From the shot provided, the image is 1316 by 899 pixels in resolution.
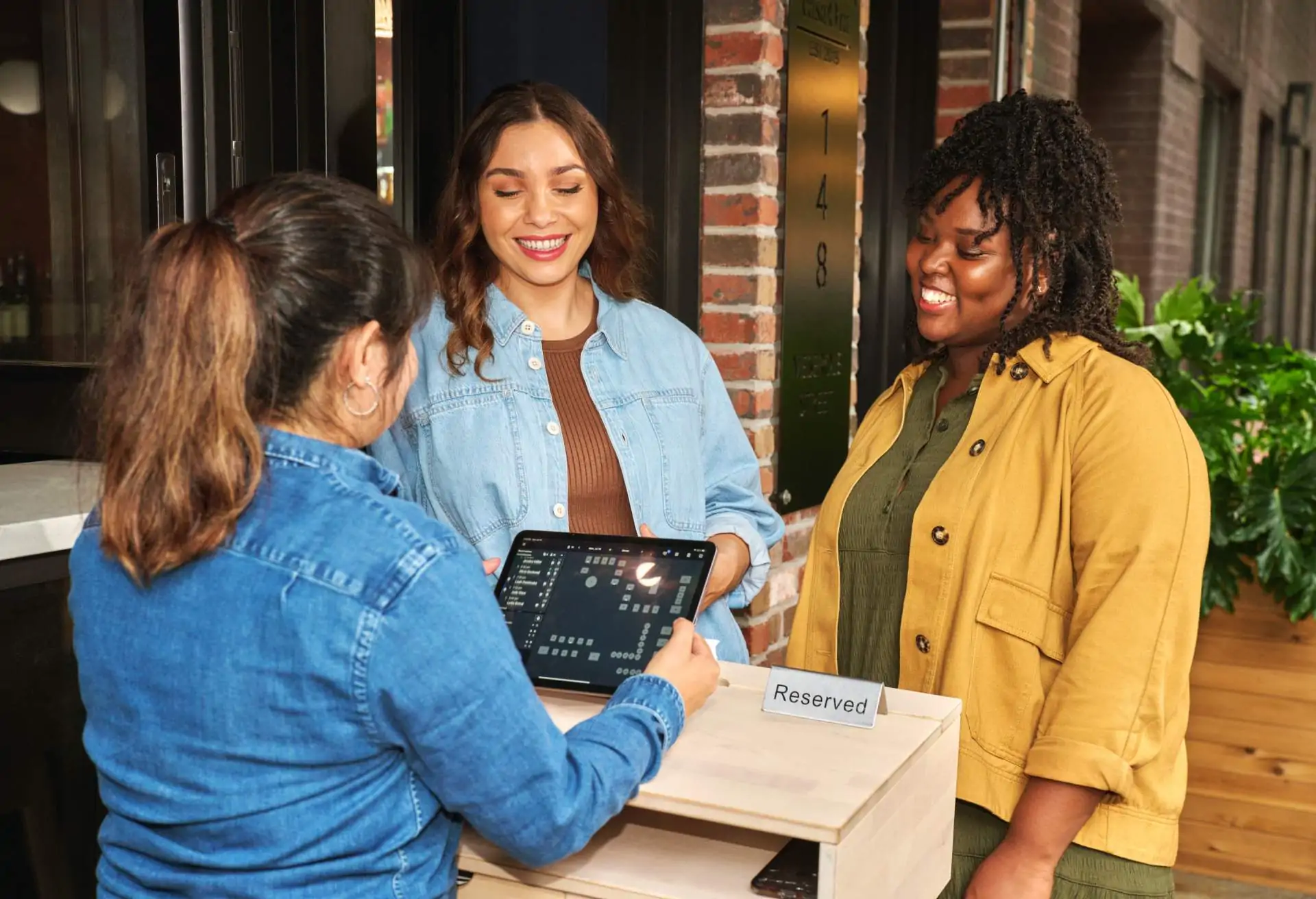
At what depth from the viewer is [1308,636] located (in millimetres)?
3486

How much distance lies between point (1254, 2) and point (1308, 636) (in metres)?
8.15

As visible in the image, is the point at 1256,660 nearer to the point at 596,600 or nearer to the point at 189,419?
the point at 596,600

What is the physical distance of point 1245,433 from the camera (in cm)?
363

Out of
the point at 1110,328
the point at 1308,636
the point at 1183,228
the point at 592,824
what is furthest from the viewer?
the point at 1183,228

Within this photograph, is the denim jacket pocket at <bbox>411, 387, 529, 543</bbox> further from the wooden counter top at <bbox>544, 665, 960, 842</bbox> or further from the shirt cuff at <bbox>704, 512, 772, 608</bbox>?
the wooden counter top at <bbox>544, 665, 960, 842</bbox>

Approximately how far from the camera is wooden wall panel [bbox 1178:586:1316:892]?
11.5 ft

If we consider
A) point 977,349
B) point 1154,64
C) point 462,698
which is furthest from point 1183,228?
point 462,698

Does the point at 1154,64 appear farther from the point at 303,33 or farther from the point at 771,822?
the point at 771,822

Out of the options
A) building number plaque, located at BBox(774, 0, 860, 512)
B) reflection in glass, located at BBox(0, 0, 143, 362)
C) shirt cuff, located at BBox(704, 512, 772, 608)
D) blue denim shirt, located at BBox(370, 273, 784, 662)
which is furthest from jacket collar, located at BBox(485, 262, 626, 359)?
building number plaque, located at BBox(774, 0, 860, 512)

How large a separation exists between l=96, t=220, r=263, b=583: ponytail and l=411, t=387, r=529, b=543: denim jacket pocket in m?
0.87

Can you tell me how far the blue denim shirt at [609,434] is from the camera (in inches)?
76.8

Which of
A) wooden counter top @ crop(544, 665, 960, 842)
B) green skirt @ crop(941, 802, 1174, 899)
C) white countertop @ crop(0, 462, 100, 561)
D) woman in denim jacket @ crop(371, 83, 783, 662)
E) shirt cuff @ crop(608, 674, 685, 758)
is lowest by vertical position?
green skirt @ crop(941, 802, 1174, 899)

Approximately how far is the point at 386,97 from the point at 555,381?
107 centimetres

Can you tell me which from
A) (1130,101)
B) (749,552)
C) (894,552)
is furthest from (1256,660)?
(1130,101)
